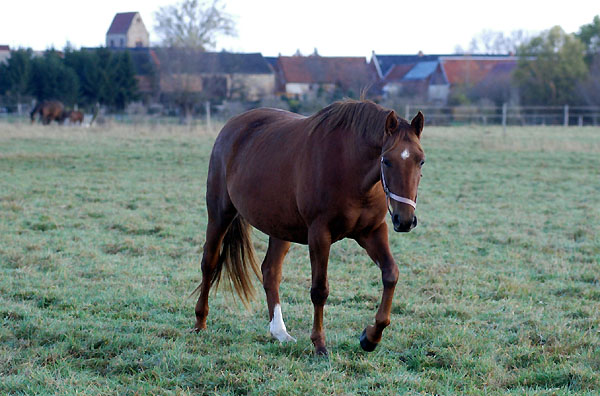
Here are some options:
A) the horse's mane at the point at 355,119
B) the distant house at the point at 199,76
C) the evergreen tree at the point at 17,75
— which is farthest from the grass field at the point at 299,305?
the evergreen tree at the point at 17,75

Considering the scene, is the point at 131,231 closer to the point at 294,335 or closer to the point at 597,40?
the point at 294,335

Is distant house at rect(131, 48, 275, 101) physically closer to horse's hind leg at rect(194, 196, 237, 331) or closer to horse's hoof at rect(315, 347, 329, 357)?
horse's hind leg at rect(194, 196, 237, 331)

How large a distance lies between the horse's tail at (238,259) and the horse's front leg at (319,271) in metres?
0.98

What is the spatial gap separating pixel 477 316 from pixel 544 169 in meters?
11.3

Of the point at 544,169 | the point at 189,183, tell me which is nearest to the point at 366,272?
the point at 189,183

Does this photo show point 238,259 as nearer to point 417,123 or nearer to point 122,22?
point 417,123

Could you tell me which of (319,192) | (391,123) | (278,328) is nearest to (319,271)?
(319,192)

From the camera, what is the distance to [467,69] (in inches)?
1934

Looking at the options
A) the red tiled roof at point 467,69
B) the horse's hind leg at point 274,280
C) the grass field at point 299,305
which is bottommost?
the grass field at point 299,305

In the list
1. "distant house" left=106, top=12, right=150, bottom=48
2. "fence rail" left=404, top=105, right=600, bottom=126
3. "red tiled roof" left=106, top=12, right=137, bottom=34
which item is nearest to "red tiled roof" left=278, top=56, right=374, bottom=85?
"fence rail" left=404, top=105, right=600, bottom=126

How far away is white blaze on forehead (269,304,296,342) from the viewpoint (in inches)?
165

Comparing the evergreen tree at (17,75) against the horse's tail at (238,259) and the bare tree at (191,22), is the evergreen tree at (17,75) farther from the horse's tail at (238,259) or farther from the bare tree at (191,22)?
the horse's tail at (238,259)

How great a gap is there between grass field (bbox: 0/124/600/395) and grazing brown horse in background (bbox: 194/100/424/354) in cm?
36

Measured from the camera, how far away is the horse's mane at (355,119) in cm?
364
